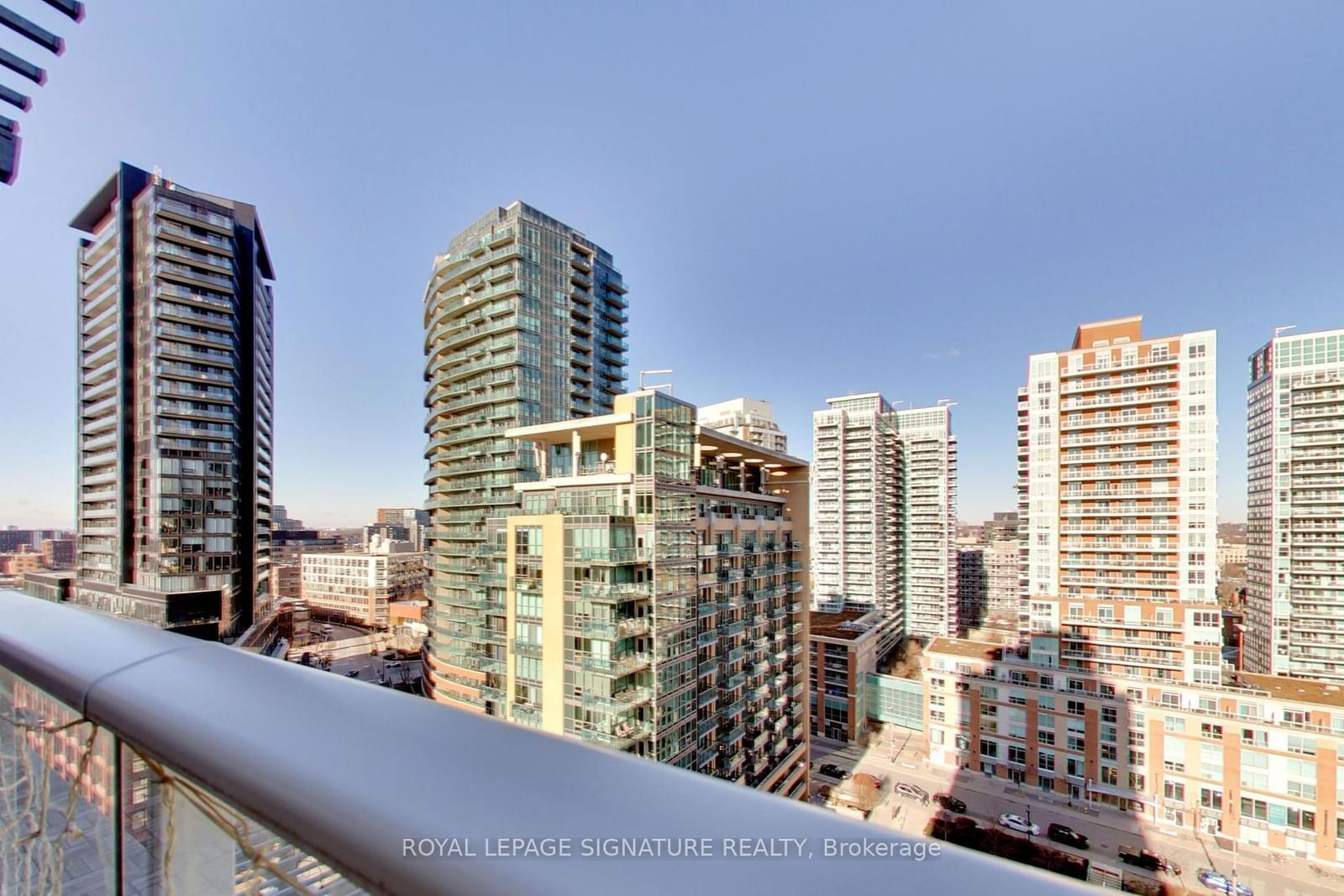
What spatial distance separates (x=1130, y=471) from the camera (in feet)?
64.1

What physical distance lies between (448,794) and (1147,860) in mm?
24053

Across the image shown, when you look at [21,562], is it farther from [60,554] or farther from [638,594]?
[638,594]

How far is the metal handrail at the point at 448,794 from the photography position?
35 cm

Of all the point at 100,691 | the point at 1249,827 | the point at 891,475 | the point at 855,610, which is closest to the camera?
the point at 100,691

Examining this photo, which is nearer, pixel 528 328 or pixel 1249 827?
pixel 1249 827

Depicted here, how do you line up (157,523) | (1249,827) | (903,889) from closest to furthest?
(903,889) < (1249,827) < (157,523)

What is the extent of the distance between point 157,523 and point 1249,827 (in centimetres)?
3931

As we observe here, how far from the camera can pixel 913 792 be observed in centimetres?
1964

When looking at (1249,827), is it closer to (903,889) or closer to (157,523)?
(903,889)

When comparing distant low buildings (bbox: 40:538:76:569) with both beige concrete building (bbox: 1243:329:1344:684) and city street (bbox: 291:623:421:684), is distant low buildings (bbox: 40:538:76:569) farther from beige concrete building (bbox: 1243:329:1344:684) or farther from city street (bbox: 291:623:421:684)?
beige concrete building (bbox: 1243:329:1344:684)

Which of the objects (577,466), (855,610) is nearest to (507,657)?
(577,466)

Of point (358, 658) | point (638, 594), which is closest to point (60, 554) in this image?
point (358, 658)

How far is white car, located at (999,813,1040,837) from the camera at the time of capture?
17.3 meters

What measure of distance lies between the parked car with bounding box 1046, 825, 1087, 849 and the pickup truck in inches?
35.9
